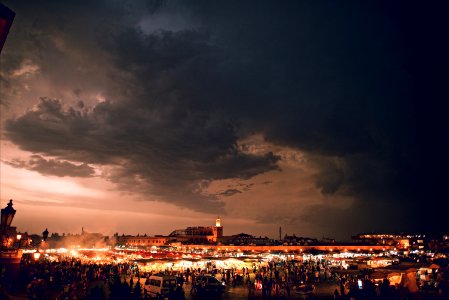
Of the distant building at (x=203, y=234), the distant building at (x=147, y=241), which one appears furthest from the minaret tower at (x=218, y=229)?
the distant building at (x=147, y=241)

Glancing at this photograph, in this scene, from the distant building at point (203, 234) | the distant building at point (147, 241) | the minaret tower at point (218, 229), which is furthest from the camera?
the minaret tower at point (218, 229)

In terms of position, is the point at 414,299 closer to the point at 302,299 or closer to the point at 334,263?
the point at 302,299

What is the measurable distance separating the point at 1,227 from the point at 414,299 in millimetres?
24470

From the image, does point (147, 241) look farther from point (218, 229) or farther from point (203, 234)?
point (218, 229)

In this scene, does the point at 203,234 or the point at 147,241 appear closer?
the point at 203,234

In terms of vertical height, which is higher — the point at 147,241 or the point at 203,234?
the point at 203,234

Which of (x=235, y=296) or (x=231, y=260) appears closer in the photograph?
(x=235, y=296)

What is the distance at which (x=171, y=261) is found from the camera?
35.2m

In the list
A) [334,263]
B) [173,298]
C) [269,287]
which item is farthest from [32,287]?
[334,263]

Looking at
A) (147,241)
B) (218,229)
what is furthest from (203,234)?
(147,241)

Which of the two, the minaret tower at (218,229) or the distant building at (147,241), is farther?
the minaret tower at (218,229)

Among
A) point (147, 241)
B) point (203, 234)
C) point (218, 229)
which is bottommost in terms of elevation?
point (147, 241)

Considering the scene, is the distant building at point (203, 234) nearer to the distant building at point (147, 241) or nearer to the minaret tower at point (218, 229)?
the minaret tower at point (218, 229)

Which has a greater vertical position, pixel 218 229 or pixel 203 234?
pixel 218 229
